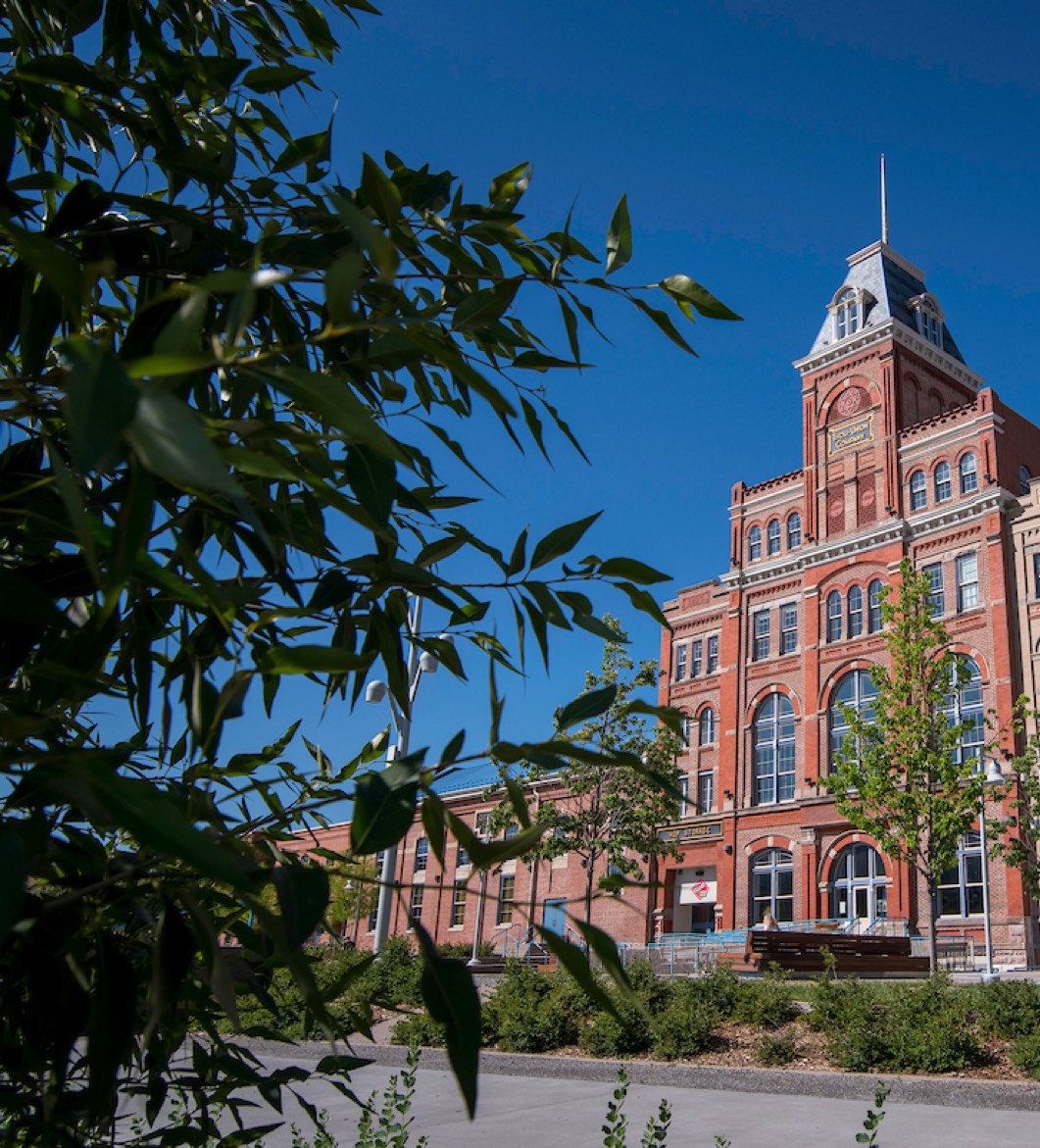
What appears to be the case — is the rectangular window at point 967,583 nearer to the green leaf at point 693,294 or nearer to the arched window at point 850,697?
the arched window at point 850,697

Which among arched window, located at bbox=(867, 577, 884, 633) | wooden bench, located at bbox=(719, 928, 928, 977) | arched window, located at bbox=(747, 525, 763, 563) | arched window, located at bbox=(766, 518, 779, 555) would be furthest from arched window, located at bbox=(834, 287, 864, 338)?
wooden bench, located at bbox=(719, 928, 928, 977)

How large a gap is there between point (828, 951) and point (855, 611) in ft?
51.3

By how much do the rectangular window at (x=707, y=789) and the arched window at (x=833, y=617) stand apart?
22.5 feet

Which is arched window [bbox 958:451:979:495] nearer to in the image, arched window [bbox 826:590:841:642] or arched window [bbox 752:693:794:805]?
arched window [bbox 826:590:841:642]

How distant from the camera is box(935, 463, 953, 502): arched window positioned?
3488 centimetres

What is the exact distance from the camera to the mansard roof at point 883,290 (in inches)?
1555

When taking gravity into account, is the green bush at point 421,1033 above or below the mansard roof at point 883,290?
below

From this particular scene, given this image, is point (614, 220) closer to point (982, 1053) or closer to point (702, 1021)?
point (982, 1053)

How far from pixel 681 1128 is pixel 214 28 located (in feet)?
26.6

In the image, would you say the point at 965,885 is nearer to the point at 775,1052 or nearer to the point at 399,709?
the point at 775,1052

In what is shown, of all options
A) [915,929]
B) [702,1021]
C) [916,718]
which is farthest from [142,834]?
[915,929]

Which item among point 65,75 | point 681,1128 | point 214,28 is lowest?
point 681,1128

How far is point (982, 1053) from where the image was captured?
1112cm

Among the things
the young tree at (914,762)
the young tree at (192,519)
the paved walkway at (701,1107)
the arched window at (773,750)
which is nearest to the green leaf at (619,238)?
the young tree at (192,519)
